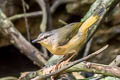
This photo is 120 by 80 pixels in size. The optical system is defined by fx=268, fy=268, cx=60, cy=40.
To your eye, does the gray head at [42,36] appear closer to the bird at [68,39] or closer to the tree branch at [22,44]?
the bird at [68,39]

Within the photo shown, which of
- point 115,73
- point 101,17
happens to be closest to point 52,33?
point 101,17

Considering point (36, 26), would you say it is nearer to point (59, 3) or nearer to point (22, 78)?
point (59, 3)

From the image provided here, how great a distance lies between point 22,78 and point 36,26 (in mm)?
2629

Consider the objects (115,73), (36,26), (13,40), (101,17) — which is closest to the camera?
(115,73)

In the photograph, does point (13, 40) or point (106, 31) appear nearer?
point (13, 40)

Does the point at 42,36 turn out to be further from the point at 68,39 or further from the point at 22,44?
the point at 22,44

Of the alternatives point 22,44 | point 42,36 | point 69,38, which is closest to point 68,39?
point 69,38

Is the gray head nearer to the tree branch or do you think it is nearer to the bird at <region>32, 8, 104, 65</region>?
the bird at <region>32, 8, 104, 65</region>

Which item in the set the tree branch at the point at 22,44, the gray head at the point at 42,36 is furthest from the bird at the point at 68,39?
the tree branch at the point at 22,44

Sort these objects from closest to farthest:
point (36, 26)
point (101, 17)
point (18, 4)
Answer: point (101, 17)
point (18, 4)
point (36, 26)

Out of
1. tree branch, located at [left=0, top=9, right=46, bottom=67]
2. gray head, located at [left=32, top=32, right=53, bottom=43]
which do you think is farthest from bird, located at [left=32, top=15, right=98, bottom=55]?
tree branch, located at [left=0, top=9, right=46, bottom=67]

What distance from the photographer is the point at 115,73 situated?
1.20 meters

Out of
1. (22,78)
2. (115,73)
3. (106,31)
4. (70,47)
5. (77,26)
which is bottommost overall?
(115,73)

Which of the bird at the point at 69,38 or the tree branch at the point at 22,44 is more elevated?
the tree branch at the point at 22,44
